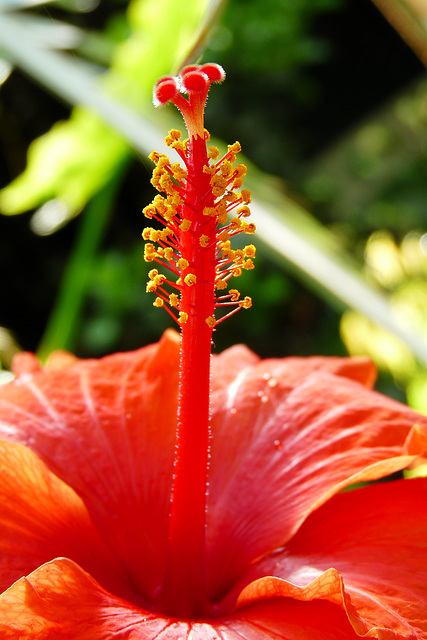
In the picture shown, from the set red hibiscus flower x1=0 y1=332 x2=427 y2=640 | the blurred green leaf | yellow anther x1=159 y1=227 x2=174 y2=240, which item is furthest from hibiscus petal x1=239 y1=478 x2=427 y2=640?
the blurred green leaf

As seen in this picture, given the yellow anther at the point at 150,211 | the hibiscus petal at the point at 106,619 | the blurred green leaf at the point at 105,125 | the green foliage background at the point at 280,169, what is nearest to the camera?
the hibiscus petal at the point at 106,619

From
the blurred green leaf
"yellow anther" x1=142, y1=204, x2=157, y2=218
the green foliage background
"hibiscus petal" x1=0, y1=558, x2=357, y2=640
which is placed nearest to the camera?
"hibiscus petal" x1=0, y1=558, x2=357, y2=640

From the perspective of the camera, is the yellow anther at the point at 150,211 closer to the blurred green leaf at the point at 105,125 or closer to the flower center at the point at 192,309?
the flower center at the point at 192,309

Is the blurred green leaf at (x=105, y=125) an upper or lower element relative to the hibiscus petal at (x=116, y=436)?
upper

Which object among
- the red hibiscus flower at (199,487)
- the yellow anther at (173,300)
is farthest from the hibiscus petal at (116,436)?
the yellow anther at (173,300)

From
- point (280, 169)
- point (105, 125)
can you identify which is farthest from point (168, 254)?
point (280, 169)

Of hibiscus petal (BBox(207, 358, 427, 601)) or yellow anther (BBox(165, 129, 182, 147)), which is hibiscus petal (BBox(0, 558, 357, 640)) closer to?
hibiscus petal (BBox(207, 358, 427, 601))

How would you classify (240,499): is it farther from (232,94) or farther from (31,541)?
(232,94)
